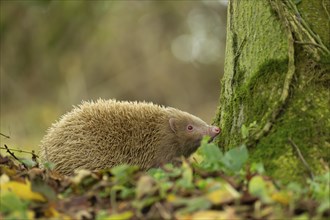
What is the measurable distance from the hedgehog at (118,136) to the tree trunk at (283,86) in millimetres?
777

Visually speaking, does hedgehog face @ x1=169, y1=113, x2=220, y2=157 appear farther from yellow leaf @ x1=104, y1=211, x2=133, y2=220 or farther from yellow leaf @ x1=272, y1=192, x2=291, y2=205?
yellow leaf @ x1=104, y1=211, x2=133, y2=220

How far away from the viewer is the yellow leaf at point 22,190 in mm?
3875

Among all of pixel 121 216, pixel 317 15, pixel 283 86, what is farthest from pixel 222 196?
pixel 317 15

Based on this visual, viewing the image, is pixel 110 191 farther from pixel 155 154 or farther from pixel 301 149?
pixel 155 154

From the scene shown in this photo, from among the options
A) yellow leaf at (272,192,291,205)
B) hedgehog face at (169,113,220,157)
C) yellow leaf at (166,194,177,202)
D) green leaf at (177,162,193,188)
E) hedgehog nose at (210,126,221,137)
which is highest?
hedgehog face at (169,113,220,157)

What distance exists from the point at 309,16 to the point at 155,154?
229 centimetres

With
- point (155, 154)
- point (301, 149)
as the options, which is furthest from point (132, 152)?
point (301, 149)

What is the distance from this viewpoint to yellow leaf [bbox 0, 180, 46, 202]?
12.7ft

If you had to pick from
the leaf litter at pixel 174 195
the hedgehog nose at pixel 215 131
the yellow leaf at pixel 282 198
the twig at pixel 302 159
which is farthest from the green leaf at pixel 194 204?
the hedgehog nose at pixel 215 131

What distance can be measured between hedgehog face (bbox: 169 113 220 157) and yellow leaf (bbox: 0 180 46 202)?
3.20 metres

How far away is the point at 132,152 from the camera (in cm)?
647

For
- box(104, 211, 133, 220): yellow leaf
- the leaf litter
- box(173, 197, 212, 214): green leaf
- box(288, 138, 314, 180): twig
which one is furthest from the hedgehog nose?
box(104, 211, 133, 220): yellow leaf

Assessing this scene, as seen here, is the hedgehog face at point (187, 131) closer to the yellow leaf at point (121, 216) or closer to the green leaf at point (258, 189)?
the green leaf at point (258, 189)

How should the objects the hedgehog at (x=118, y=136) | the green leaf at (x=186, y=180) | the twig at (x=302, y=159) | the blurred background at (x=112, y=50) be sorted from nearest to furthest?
1. the green leaf at (x=186, y=180)
2. the twig at (x=302, y=159)
3. the hedgehog at (x=118, y=136)
4. the blurred background at (x=112, y=50)
